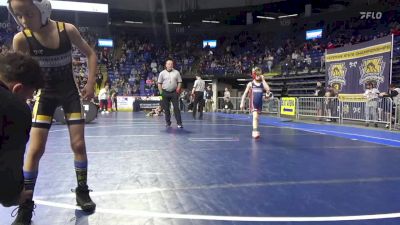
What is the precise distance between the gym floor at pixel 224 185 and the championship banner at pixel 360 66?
255 inches

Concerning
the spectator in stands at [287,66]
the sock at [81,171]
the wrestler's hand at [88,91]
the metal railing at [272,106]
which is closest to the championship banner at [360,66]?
the metal railing at [272,106]

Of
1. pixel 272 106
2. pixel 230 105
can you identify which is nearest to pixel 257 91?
pixel 272 106

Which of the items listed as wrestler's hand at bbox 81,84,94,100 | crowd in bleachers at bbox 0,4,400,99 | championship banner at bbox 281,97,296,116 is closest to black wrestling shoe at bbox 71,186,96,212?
wrestler's hand at bbox 81,84,94,100

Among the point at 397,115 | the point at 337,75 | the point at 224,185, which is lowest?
the point at 224,185

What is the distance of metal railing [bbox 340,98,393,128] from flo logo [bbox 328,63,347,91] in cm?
179

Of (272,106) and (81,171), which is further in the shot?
(272,106)

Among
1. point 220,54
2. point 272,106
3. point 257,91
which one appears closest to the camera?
point 257,91

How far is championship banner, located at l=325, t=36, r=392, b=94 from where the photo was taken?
12086 millimetres

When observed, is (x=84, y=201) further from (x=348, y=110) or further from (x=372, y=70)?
(x=372, y=70)

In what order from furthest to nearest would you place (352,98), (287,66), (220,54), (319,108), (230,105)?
(220,54), (287,66), (230,105), (319,108), (352,98)

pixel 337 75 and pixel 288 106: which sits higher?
pixel 337 75

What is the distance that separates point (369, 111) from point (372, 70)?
1.61 metres

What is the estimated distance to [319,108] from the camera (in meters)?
14.1

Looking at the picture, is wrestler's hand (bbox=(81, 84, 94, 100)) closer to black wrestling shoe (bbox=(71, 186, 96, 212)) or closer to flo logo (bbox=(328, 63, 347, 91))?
black wrestling shoe (bbox=(71, 186, 96, 212))
